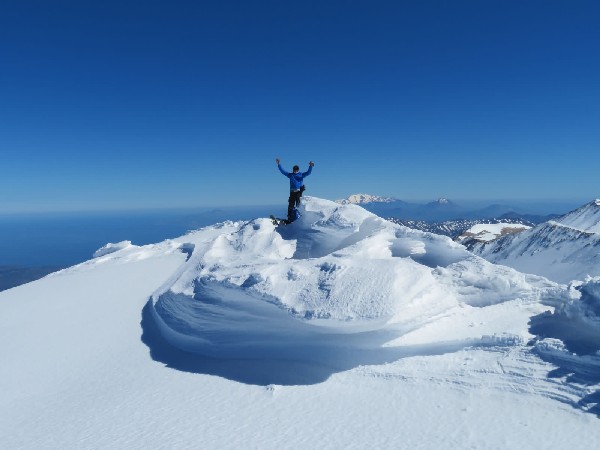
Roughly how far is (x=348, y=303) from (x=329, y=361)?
1.69 m

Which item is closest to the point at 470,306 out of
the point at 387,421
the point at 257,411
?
the point at 387,421

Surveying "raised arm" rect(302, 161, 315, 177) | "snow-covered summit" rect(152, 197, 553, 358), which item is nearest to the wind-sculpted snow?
"snow-covered summit" rect(152, 197, 553, 358)

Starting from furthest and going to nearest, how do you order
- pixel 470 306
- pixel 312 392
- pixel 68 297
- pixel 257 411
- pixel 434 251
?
pixel 68 297
pixel 434 251
pixel 470 306
pixel 312 392
pixel 257 411

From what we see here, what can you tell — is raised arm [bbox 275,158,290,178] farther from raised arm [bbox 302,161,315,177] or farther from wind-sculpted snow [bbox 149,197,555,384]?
wind-sculpted snow [bbox 149,197,555,384]

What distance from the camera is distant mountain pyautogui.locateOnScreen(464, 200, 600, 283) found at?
35.8 meters

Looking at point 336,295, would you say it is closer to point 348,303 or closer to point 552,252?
point 348,303

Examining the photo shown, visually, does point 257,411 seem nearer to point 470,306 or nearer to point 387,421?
point 387,421

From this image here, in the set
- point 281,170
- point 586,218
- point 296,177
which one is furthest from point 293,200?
point 586,218

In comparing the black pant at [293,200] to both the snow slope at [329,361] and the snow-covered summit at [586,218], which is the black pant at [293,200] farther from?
the snow-covered summit at [586,218]

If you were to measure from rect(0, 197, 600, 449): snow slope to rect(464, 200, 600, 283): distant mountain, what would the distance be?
24.1 m

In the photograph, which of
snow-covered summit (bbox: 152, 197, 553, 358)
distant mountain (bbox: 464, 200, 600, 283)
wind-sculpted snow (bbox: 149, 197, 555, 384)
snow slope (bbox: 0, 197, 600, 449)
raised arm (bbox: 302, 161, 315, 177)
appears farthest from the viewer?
distant mountain (bbox: 464, 200, 600, 283)

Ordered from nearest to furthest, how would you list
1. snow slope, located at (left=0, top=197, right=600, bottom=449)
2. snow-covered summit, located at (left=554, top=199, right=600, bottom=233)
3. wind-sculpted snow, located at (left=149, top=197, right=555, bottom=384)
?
snow slope, located at (left=0, top=197, right=600, bottom=449), wind-sculpted snow, located at (left=149, top=197, right=555, bottom=384), snow-covered summit, located at (left=554, top=199, right=600, bottom=233)

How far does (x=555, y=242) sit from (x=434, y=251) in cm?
4024

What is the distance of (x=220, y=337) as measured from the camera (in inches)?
459
